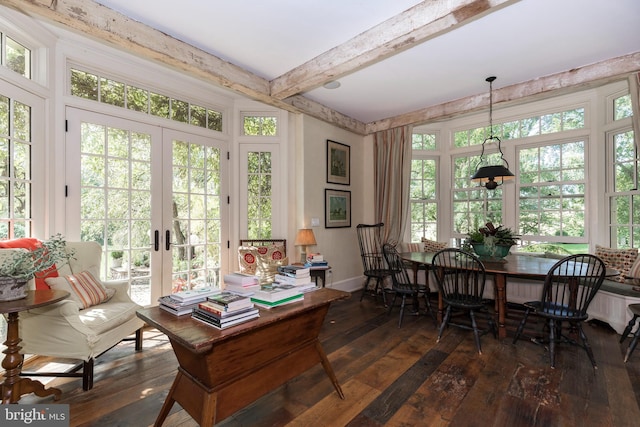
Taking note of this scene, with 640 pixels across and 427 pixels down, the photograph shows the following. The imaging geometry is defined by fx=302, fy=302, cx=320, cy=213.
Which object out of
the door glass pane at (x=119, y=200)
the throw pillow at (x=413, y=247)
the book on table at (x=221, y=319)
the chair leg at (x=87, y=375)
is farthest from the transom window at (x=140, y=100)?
the throw pillow at (x=413, y=247)

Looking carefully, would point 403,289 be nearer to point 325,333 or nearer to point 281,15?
point 325,333

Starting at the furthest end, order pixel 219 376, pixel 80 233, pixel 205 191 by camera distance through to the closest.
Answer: pixel 205 191
pixel 80 233
pixel 219 376

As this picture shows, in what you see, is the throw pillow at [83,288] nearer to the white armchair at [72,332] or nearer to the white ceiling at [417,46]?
the white armchair at [72,332]

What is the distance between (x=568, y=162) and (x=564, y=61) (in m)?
1.47

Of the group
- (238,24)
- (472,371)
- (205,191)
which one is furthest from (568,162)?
(205,191)

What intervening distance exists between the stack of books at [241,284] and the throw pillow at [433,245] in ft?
11.3

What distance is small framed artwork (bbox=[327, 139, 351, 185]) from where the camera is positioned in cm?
470

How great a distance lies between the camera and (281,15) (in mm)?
2473

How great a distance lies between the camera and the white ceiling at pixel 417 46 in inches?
93.2

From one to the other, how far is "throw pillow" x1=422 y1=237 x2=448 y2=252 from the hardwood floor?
1724 millimetres

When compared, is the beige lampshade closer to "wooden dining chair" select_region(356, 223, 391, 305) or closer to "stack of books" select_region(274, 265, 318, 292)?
"wooden dining chair" select_region(356, 223, 391, 305)

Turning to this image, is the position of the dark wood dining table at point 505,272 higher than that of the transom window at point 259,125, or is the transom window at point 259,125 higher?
the transom window at point 259,125

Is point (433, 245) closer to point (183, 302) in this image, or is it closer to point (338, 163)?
point (338, 163)

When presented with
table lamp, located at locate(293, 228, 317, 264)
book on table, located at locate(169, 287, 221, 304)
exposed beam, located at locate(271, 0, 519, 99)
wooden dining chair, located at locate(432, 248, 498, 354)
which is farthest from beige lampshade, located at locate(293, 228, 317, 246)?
book on table, located at locate(169, 287, 221, 304)
